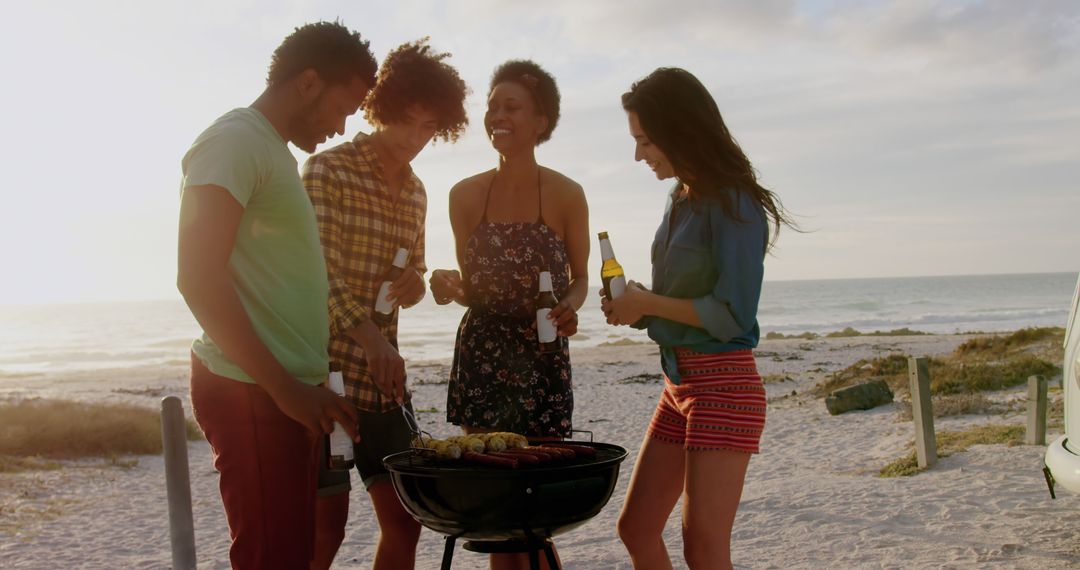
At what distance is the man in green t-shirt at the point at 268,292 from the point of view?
7.61ft

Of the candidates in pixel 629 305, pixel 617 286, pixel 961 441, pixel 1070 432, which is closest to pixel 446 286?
pixel 617 286

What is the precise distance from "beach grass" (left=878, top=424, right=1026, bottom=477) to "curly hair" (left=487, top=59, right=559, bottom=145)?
6401 mm

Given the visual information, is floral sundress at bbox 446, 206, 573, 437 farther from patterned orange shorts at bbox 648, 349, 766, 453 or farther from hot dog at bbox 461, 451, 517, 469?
hot dog at bbox 461, 451, 517, 469

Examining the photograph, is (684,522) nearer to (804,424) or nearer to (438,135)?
(438,135)

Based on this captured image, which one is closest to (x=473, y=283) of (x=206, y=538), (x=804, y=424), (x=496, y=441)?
(x=496, y=441)

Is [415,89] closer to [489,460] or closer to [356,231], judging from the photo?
[356,231]

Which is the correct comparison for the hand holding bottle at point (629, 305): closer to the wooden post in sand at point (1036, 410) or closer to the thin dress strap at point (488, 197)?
the thin dress strap at point (488, 197)

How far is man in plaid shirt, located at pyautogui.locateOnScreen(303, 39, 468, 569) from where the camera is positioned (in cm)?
355

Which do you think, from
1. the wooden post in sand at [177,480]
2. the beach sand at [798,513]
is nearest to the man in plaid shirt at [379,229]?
the wooden post in sand at [177,480]

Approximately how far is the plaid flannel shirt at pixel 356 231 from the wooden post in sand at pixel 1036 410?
7.20 meters

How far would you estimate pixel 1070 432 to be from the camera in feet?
14.9

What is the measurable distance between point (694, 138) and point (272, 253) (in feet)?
4.77

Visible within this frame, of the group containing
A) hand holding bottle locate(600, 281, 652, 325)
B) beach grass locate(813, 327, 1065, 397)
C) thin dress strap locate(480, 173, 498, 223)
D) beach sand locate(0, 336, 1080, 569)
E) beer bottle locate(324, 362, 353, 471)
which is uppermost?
thin dress strap locate(480, 173, 498, 223)

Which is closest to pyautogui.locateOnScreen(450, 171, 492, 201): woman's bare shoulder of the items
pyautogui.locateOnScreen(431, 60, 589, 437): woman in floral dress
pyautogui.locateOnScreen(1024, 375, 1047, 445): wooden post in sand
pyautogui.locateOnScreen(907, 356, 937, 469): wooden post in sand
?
pyautogui.locateOnScreen(431, 60, 589, 437): woman in floral dress
